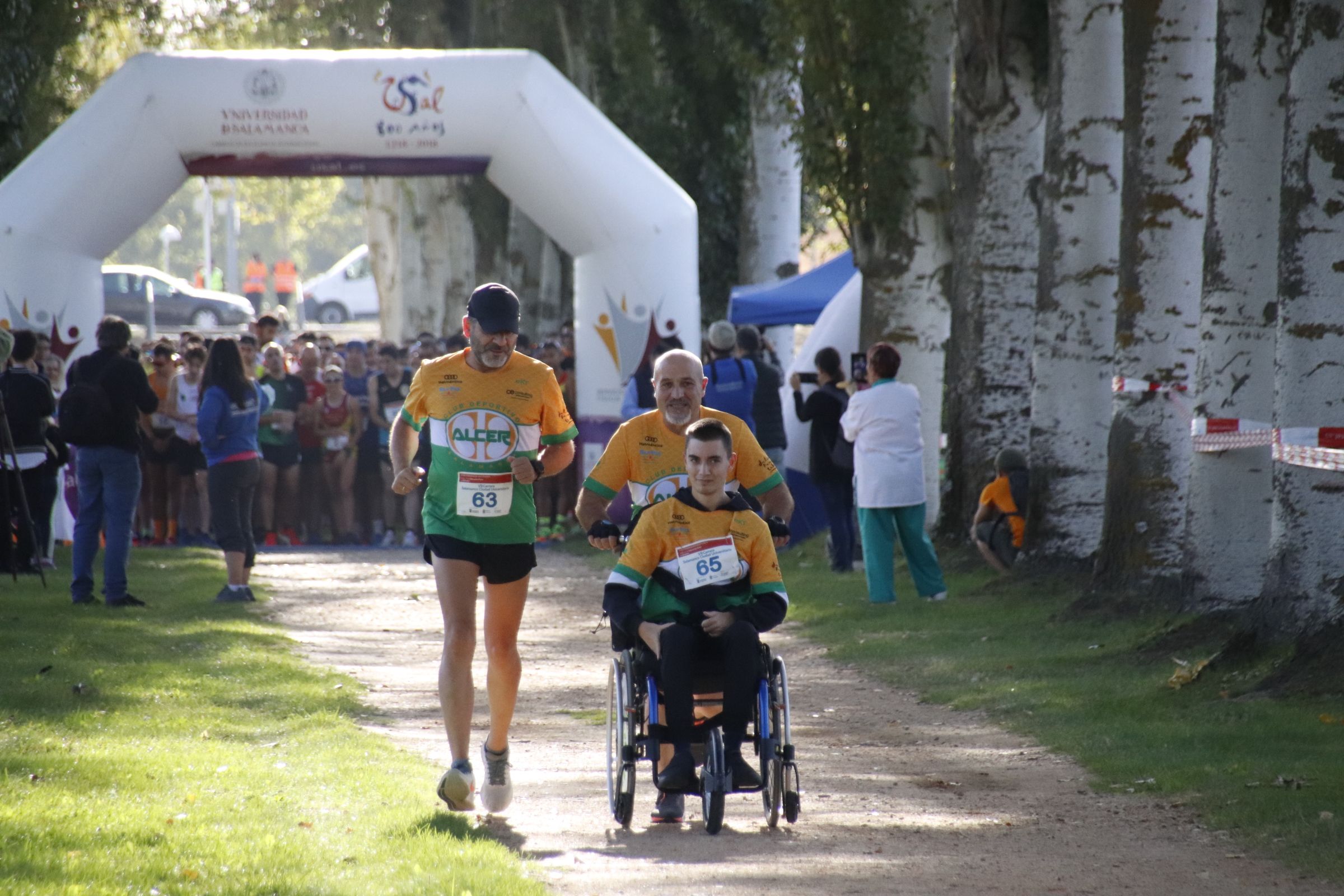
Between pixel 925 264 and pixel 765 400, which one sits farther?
pixel 925 264

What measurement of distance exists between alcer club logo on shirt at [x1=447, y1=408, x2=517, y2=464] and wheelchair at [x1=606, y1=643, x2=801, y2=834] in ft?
2.99

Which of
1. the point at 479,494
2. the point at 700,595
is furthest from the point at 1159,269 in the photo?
the point at 479,494

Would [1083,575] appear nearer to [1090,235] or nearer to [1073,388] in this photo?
[1073,388]

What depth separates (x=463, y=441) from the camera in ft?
22.7

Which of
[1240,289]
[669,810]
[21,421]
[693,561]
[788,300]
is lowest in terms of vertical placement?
[669,810]

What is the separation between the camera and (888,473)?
44.6 feet

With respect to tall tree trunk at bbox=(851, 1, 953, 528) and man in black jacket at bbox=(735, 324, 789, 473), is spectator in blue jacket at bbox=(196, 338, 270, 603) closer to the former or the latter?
man in black jacket at bbox=(735, 324, 789, 473)

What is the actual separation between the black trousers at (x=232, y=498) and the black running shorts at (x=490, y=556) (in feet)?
23.6

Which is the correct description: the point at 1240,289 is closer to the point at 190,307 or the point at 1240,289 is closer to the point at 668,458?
the point at 668,458

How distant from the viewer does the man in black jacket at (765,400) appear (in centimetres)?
1692

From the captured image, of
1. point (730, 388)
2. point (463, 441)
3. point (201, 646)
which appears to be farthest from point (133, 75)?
point (463, 441)

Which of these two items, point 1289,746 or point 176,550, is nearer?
point 1289,746

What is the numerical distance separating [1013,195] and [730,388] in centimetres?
302

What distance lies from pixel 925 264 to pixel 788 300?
15.7 feet
